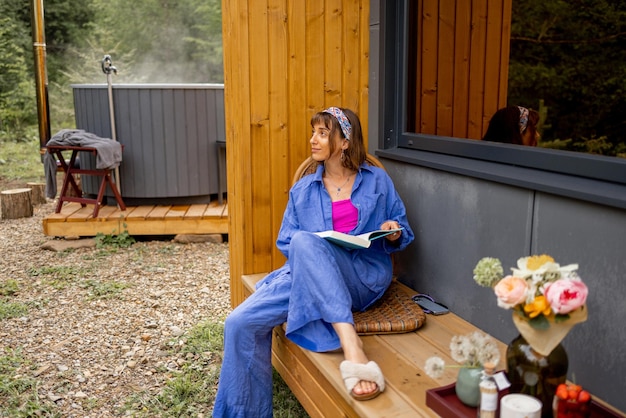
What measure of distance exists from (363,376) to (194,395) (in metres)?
1.23

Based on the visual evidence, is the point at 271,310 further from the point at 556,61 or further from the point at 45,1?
the point at 45,1

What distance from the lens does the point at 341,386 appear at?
1.93 metres

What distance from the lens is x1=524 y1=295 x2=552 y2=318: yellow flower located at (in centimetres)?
144

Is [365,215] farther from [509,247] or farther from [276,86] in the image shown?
[276,86]

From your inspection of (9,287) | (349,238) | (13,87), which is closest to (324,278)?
(349,238)

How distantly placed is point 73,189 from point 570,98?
207 inches

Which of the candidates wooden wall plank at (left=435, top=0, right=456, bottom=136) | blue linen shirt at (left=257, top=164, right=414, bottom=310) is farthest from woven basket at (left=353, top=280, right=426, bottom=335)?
wooden wall plank at (left=435, top=0, right=456, bottom=136)

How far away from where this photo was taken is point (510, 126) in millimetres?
2928

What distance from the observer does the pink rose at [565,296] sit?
4.65 feet

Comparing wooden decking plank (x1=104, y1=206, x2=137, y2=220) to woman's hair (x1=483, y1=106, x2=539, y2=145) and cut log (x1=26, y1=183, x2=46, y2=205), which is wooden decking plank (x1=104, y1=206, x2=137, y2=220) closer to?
cut log (x1=26, y1=183, x2=46, y2=205)

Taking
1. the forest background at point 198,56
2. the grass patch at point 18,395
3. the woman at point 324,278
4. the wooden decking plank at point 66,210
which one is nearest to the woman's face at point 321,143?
the woman at point 324,278

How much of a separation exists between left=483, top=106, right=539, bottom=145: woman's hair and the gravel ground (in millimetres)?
1913

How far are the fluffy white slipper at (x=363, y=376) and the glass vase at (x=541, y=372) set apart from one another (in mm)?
418

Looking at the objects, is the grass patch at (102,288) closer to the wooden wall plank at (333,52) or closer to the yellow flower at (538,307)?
the wooden wall plank at (333,52)
